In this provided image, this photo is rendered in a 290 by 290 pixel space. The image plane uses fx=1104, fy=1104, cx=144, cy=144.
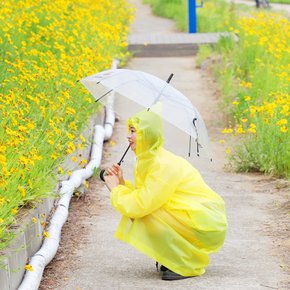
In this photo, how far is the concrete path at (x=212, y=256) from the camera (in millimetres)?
5805

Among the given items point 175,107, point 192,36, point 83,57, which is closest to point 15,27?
point 83,57

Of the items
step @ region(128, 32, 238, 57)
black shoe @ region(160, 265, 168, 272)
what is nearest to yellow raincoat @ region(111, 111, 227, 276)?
black shoe @ region(160, 265, 168, 272)

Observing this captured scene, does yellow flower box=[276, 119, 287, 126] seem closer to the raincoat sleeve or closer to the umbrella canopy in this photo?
the umbrella canopy

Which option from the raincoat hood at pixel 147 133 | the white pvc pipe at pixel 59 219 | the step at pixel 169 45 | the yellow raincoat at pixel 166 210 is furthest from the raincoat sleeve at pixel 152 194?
the step at pixel 169 45

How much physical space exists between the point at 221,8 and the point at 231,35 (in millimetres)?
6916

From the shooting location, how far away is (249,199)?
8.12 metres

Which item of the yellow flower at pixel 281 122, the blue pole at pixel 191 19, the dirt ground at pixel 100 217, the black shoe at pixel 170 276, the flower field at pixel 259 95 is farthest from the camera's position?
the blue pole at pixel 191 19

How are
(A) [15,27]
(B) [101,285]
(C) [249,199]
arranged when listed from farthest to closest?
(A) [15,27] < (C) [249,199] < (B) [101,285]

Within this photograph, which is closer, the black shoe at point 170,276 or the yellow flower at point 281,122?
the black shoe at point 170,276

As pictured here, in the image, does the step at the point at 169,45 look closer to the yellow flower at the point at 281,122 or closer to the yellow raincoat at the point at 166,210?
the yellow flower at the point at 281,122

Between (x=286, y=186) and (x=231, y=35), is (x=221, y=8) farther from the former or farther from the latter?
(x=286, y=186)

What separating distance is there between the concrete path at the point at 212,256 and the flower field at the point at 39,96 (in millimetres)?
415

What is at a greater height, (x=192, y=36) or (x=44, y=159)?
(x=44, y=159)

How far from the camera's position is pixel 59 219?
6.69 metres
